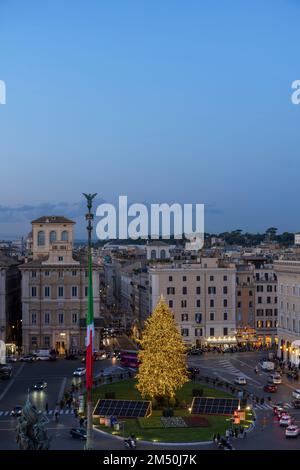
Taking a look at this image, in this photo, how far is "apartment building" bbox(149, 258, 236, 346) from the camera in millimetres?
57188

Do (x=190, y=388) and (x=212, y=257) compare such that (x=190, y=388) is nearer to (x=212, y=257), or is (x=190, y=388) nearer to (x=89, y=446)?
(x=89, y=446)

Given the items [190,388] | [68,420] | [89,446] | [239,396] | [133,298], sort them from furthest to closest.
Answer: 1. [133,298]
2. [190,388]
3. [239,396]
4. [68,420]
5. [89,446]

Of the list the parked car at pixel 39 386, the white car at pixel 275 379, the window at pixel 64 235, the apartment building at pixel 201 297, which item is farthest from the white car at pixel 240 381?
the window at pixel 64 235

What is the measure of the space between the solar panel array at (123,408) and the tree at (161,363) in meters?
0.81

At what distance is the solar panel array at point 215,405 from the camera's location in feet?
107

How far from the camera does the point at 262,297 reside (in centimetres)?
6069

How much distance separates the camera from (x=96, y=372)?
44.2 meters

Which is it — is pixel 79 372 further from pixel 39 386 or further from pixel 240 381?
pixel 240 381

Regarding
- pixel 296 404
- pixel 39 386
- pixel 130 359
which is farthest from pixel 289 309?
pixel 39 386

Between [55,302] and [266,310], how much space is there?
53.1ft

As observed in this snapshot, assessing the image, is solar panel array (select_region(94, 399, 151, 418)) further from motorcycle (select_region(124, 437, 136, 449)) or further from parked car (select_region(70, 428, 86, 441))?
motorcycle (select_region(124, 437, 136, 449))

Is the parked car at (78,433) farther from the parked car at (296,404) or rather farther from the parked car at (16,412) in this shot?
the parked car at (296,404)

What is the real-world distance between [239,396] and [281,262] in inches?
691
